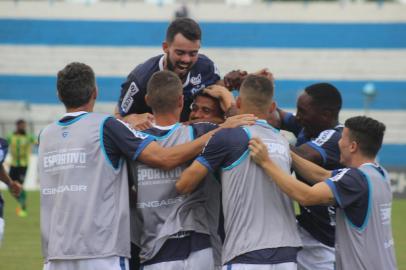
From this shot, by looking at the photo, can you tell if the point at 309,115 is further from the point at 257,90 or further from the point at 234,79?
the point at 257,90

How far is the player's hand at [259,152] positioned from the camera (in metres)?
5.98

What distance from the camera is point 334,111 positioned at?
7367 mm

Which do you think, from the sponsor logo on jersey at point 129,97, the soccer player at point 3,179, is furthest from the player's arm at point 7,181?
the sponsor logo on jersey at point 129,97

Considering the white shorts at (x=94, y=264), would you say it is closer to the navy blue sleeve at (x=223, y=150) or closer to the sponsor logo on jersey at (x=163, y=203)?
the sponsor logo on jersey at (x=163, y=203)

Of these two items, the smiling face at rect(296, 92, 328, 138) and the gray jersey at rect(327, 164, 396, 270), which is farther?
the smiling face at rect(296, 92, 328, 138)

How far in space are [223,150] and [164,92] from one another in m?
0.65

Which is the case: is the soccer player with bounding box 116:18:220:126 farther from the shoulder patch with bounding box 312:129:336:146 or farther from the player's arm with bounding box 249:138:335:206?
the player's arm with bounding box 249:138:335:206

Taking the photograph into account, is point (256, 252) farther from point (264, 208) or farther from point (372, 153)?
point (372, 153)

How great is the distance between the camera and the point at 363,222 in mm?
6152

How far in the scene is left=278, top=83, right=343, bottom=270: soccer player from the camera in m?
7.14

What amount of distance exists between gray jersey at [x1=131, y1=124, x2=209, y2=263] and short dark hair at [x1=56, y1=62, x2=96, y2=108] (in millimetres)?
646

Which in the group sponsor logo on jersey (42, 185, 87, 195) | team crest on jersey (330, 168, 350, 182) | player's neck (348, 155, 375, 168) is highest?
player's neck (348, 155, 375, 168)

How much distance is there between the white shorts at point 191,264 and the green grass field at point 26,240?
6.49 meters

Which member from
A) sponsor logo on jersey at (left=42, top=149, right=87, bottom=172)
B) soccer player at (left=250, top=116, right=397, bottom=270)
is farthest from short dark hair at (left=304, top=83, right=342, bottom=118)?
sponsor logo on jersey at (left=42, top=149, right=87, bottom=172)
